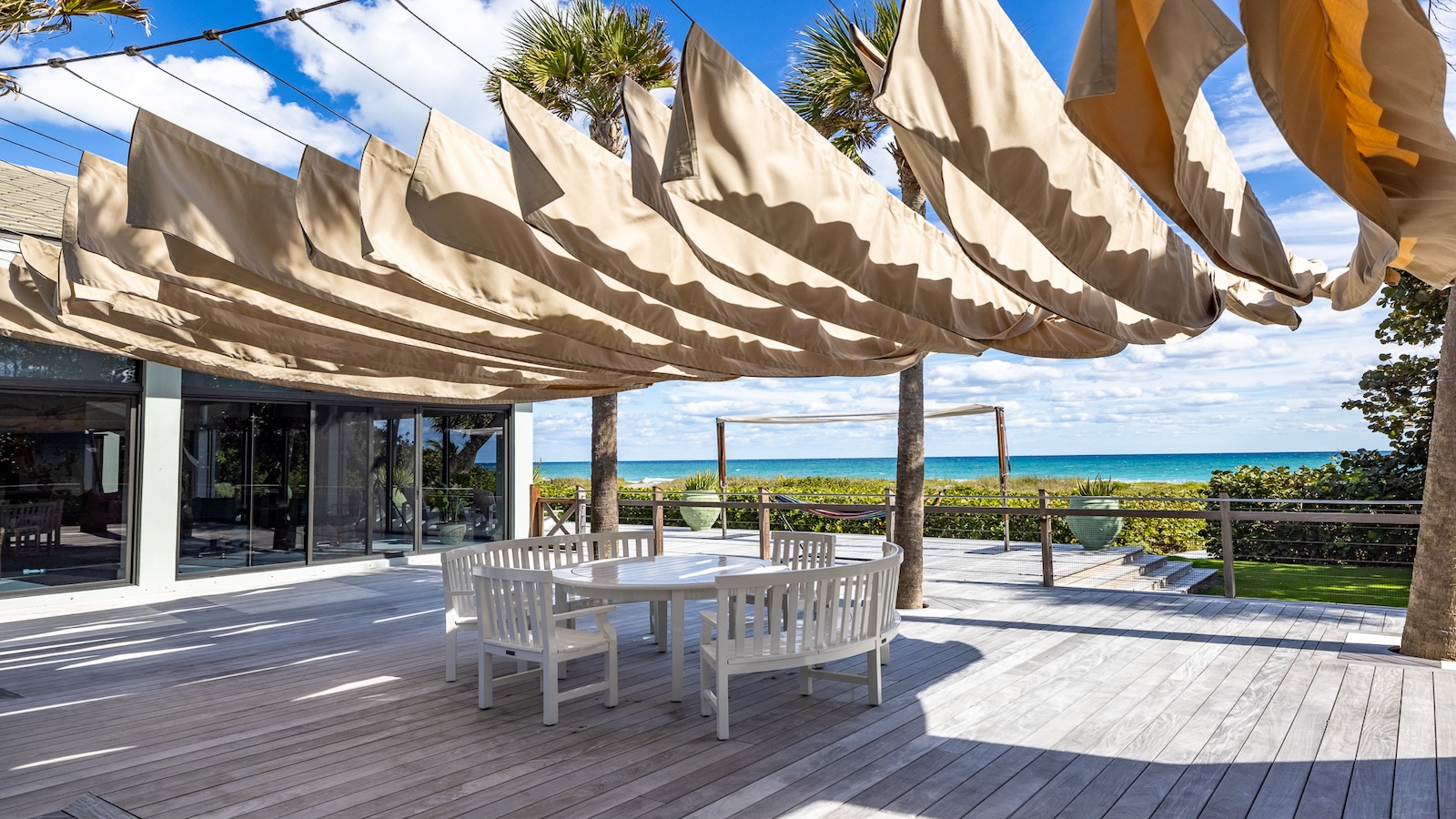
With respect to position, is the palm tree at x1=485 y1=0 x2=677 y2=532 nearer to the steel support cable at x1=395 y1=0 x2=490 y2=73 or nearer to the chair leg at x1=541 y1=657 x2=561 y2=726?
the chair leg at x1=541 y1=657 x2=561 y2=726

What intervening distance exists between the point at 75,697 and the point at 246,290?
308cm

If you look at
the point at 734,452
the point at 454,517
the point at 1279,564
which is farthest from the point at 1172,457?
the point at 454,517

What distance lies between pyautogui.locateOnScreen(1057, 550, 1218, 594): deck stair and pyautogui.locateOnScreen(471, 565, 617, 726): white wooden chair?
5.79 metres

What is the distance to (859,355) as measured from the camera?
4230 mm

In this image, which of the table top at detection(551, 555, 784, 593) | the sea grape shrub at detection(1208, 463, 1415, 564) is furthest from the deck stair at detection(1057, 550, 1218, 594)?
the table top at detection(551, 555, 784, 593)

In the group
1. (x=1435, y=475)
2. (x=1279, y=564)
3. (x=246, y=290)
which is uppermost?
(x=246, y=290)

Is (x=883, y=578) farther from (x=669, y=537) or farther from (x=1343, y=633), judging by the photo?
(x=669, y=537)

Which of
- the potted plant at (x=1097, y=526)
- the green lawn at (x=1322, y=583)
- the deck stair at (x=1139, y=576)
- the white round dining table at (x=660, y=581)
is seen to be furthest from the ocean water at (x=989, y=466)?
the white round dining table at (x=660, y=581)

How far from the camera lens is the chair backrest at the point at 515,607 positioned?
4312 millimetres

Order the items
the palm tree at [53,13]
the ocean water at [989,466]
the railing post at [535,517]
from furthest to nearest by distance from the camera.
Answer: the ocean water at [989,466], the railing post at [535,517], the palm tree at [53,13]

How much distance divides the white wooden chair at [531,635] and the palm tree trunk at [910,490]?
3.39m

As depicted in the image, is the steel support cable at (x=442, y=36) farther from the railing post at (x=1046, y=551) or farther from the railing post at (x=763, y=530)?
the railing post at (x=763, y=530)

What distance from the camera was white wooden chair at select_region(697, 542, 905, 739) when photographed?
13.5 feet

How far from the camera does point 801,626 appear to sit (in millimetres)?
4738
